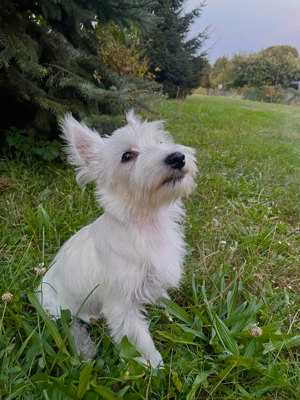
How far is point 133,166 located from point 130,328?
113 centimetres

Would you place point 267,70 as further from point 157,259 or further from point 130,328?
point 130,328

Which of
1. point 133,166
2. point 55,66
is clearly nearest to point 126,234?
point 133,166

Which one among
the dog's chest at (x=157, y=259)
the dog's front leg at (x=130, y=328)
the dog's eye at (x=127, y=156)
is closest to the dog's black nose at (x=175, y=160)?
the dog's eye at (x=127, y=156)

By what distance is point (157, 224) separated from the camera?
1.84m

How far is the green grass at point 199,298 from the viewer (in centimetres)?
153

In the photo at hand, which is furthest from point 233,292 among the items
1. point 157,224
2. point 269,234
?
point 269,234

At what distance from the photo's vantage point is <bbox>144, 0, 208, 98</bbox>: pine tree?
7969 millimetres

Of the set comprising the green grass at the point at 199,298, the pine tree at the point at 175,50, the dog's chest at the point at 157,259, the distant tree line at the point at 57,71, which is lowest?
the green grass at the point at 199,298

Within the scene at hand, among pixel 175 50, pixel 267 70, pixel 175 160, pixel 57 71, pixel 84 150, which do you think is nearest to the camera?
pixel 175 160

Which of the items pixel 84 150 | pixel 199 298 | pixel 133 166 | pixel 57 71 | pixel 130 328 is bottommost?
pixel 199 298

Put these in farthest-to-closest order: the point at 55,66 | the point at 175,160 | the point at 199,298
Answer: the point at 55,66 → the point at 199,298 → the point at 175,160

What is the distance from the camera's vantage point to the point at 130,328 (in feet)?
5.65

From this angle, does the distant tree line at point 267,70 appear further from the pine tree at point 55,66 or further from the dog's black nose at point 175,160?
the dog's black nose at point 175,160

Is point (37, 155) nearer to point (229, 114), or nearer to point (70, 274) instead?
point (70, 274)
